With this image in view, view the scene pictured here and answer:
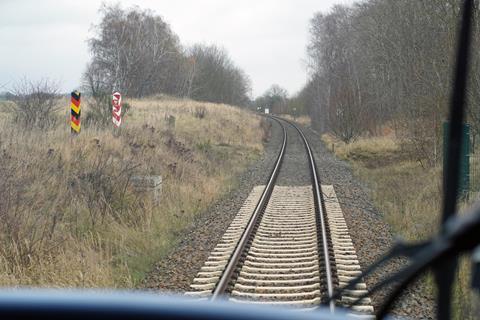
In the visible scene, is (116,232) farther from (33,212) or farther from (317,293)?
(317,293)

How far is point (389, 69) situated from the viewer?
35656 millimetres

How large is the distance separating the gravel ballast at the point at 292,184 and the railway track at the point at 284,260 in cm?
17

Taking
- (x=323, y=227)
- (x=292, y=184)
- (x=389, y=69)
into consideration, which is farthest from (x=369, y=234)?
(x=389, y=69)

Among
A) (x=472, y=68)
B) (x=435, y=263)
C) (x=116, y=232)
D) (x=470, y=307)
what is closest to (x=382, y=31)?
(x=472, y=68)

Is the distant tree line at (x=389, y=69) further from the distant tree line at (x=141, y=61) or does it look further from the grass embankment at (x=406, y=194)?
the distant tree line at (x=141, y=61)

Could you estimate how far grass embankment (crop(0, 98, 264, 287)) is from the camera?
6.82 meters

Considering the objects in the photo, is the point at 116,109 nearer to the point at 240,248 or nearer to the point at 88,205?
the point at 88,205

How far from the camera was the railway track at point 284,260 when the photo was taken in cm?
602

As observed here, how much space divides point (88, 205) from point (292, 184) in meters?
7.41

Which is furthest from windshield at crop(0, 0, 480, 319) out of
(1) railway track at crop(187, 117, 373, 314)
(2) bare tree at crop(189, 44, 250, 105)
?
(2) bare tree at crop(189, 44, 250, 105)

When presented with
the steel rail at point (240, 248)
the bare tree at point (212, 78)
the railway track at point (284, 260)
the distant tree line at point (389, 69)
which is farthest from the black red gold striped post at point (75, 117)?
the bare tree at point (212, 78)

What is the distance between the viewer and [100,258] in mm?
7262

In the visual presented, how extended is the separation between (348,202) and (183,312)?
11.7 m

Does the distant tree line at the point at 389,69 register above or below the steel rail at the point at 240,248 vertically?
above
